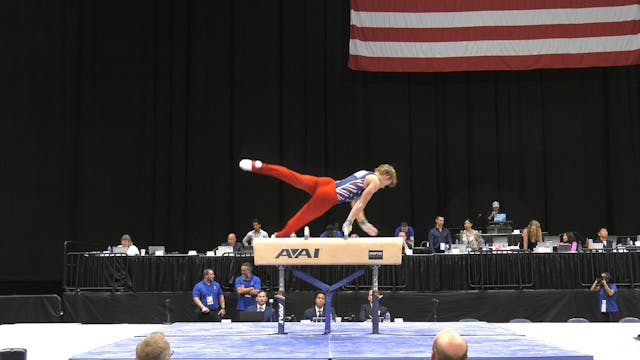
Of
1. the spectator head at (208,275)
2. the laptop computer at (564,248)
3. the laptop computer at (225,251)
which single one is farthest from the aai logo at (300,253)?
the laptop computer at (564,248)

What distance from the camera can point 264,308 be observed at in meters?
11.2

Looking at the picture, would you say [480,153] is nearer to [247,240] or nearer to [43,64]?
[247,240]

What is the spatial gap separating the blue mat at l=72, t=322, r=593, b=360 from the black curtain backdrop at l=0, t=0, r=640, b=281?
997cm

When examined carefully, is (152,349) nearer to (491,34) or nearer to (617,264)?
(617,264)

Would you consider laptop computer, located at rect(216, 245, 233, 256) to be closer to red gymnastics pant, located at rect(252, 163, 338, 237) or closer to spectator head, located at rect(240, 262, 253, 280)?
spectator head, located at rect(240, 262, 253, 280)

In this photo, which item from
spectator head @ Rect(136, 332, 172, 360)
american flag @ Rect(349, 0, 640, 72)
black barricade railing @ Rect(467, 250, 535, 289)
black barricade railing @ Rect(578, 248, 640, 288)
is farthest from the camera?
american flag @ Rect(349, 0, 640, 72)

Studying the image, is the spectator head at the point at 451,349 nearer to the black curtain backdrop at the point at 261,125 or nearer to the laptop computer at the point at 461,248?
the laptop computer at the point at 461,248

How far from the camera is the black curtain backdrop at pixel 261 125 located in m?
17.6

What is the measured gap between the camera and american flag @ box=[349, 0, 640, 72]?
16094 millimetres

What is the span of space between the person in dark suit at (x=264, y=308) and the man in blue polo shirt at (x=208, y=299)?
623mm

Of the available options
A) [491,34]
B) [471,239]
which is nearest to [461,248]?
[471,239]

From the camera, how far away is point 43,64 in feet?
57.7

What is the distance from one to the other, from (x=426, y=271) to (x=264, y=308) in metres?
3.25

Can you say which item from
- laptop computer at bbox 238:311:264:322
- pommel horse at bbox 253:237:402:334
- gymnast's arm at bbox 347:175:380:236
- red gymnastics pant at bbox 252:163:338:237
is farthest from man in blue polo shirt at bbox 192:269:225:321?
gymnast's arm at bbox 347:175:380:236
